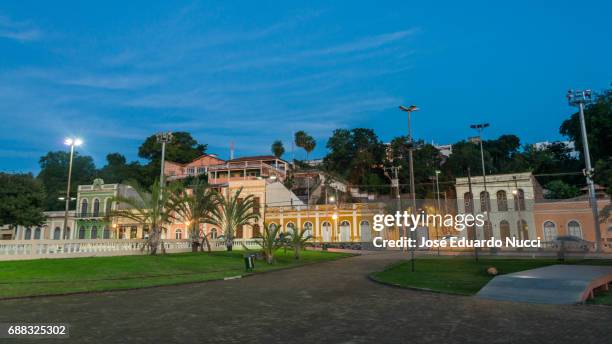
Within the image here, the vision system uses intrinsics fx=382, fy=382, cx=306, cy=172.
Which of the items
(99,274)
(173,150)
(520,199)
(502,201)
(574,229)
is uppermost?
(173,150)

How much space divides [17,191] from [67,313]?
41359 mm

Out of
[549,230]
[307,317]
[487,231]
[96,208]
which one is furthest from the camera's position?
[96,208]

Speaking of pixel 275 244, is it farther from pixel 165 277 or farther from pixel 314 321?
pixel 314 321

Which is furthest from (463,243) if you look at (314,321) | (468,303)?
(314,321)

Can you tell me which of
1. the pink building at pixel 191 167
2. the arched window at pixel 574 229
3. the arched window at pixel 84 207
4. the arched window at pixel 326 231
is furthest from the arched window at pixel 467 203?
the arched window at pixel 84 207

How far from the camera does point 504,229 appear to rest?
42875 millimetres

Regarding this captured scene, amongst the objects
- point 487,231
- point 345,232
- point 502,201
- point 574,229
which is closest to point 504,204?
point 502,201

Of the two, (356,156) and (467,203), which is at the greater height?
(356,156)

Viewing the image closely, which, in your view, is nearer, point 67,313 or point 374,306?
point 67,313

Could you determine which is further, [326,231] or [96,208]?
[96,208]

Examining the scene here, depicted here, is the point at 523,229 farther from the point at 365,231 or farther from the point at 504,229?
the point at 365,231

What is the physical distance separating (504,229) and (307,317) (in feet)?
135

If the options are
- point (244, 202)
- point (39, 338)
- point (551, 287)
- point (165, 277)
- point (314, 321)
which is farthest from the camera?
point (244, 202)

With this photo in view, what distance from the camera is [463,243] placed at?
40375 millimetres
